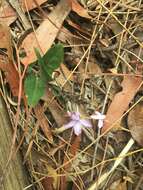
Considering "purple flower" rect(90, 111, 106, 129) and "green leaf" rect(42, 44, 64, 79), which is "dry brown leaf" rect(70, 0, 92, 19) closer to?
"green leaf" rect(42, 44, 64, 79)

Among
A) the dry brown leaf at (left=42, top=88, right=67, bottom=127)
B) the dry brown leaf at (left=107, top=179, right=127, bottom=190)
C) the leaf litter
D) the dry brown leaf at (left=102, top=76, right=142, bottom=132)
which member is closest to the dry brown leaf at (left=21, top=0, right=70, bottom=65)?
the leaf litter

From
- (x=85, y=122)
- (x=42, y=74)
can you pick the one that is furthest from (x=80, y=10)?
(x=85, y=122)

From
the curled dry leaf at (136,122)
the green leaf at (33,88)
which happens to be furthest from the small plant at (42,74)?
the curled dry leaf at (136,122)

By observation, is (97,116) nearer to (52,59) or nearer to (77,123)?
(77,123)

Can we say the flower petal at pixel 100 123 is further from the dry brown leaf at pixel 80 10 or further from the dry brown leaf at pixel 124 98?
the dry brown leaf at pixel 80 10

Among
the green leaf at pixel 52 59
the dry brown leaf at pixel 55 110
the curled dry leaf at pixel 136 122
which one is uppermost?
the green leaf at pixel 52 59

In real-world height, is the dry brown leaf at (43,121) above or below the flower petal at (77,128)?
above

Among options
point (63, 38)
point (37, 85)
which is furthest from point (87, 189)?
point (63, 38)
